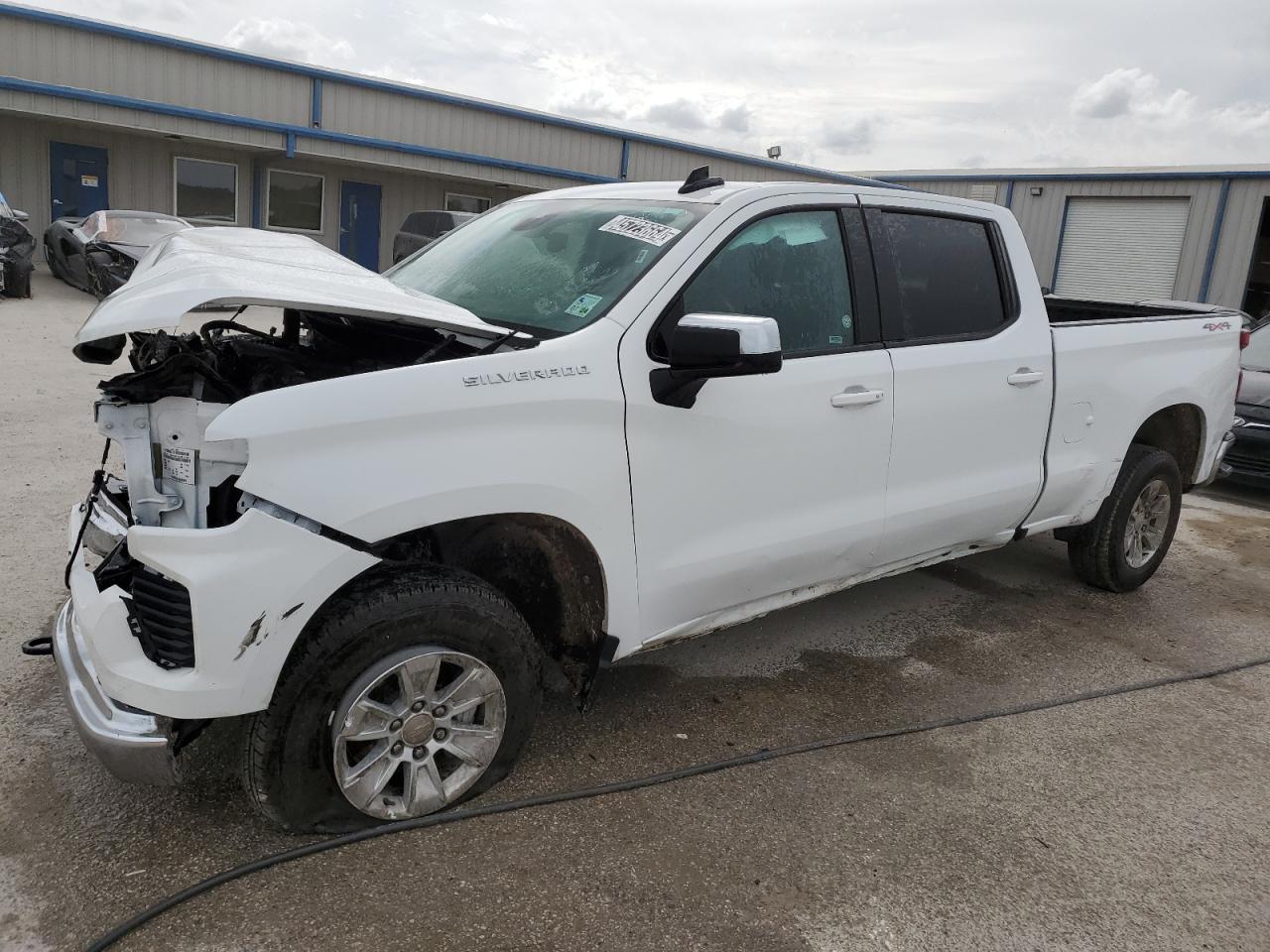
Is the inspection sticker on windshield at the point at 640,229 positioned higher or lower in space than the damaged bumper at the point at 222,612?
higher

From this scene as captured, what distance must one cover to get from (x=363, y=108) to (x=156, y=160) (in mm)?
4041

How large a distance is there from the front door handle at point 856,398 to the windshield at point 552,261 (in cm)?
80

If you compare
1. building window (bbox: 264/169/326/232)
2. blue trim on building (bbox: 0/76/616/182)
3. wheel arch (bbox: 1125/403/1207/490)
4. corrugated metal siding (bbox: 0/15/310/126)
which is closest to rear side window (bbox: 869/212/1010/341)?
wheel arch (bbox: 1125/403/1207/490)

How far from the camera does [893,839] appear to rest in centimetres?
293

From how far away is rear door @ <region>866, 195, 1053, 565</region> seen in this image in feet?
12.3

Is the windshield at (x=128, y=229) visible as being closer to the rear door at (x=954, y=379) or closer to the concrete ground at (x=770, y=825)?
the concrete ground at (x=770, y=825)

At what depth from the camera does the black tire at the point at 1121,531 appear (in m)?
4.99

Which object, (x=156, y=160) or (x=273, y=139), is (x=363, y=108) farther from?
(x=156, y=160)

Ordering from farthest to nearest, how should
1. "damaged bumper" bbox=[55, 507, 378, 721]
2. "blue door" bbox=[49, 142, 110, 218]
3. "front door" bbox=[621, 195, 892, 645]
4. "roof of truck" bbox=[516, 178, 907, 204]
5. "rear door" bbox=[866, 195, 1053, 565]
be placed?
1. "blue door" bbox=[49, 142, 110, 218]
2. "rear door" bbox=[866, 195, 1053, 565]
3. "roof of truck" bbox=[516, 178, 907, 204]
4. "front door" bbox=[621, 195, 892, 645]
5. "damaged bumper" bbox=[55, 507, 378, 721]

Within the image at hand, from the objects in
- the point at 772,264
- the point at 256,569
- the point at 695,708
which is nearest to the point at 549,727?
the point at 695,708

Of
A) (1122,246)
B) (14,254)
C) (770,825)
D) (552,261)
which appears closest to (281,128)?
(14,254)

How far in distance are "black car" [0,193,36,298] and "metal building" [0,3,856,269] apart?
414 centimetres

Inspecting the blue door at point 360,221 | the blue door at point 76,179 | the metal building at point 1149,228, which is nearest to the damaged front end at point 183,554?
the blue door at point 76,179

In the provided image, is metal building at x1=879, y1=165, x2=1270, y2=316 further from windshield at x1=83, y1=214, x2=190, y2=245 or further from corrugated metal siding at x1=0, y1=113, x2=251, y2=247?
windshield at x1=83, y1=214, x2=190, y2=245
